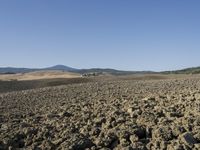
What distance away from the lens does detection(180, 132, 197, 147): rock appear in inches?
260

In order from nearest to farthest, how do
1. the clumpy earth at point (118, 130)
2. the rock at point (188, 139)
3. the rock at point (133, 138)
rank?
the rock at point (188, 139) → the clumpy earth at point (118, 130) → the rock at point (133, 138)

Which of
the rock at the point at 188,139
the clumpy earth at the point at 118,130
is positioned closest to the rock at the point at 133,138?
the clumpy earth at the point at 118,130

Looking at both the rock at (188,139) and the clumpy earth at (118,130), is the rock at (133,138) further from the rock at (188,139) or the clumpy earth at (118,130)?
the rock at (188,139)

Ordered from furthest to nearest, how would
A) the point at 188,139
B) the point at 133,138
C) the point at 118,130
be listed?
1. the point at 118,130
2. the point at 133,138
3. the point at 188,139

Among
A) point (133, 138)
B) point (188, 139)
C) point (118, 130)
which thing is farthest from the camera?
point (118, 130)

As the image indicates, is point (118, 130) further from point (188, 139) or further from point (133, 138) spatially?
point (188, 139)

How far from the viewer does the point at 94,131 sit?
7988 millimetres

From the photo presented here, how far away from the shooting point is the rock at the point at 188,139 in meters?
6.61

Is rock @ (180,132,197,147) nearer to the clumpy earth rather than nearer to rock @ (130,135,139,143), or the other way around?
the clumpy earth

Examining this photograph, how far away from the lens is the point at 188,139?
6.76 meters

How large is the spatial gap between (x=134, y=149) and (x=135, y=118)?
7.43ft

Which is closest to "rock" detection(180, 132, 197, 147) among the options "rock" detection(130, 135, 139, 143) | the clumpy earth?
the clumpy earth

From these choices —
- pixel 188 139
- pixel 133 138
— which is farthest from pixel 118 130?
pixel 188 139

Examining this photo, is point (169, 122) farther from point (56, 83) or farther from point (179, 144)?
point (56, 83)
